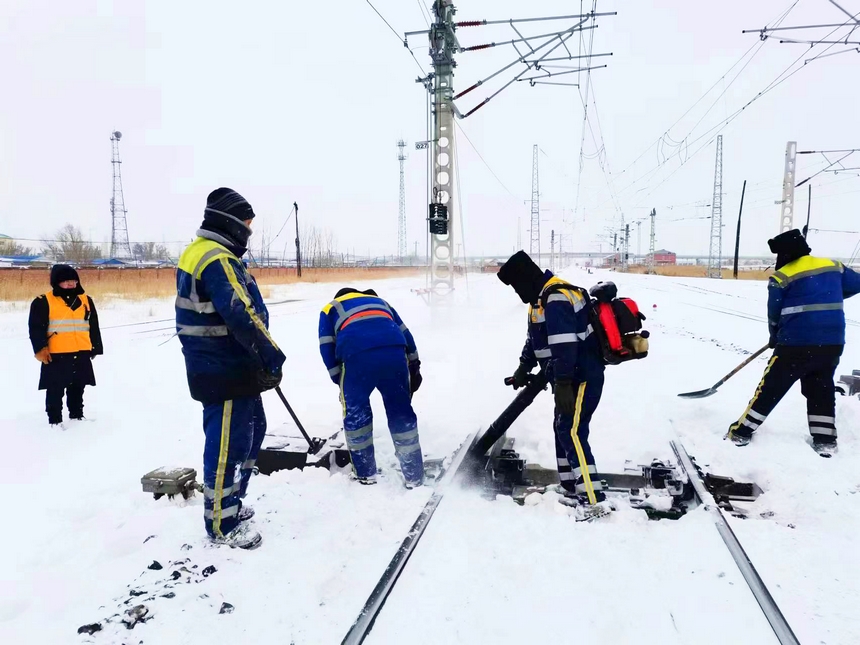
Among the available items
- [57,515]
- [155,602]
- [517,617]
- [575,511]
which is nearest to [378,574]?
[517,617]

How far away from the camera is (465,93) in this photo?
1151cm

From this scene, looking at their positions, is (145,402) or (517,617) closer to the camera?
(517,617)

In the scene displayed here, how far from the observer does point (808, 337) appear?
191 inches

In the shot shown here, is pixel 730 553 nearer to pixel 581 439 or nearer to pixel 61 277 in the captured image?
pixel 581 439

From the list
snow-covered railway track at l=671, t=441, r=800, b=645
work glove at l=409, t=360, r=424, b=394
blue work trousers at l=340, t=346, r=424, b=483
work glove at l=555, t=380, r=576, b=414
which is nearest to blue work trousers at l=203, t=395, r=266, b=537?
blue work trousers at l=340, t=346, r=424, b=483

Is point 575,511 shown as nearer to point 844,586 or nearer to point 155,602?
point 844,586

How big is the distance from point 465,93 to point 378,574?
35.4 feet

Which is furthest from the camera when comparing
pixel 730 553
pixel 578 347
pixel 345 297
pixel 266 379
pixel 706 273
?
pixel 706 273

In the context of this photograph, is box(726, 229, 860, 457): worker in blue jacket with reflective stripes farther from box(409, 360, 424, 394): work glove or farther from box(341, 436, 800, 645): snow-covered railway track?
box(409, 360, 424, 394): work glove

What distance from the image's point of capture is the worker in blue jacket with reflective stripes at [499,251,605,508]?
3863mm

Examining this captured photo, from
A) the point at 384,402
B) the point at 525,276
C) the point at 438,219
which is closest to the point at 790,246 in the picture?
the point at 525,276

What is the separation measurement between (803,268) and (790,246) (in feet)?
0.80

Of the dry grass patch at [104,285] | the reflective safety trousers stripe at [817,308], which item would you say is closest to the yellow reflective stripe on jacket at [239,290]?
the reflective safety trousers stripe at [817,308]

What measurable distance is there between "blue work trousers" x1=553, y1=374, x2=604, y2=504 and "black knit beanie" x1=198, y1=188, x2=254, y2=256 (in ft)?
8.78
